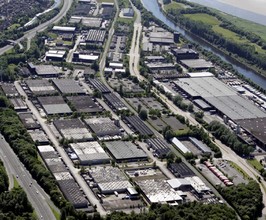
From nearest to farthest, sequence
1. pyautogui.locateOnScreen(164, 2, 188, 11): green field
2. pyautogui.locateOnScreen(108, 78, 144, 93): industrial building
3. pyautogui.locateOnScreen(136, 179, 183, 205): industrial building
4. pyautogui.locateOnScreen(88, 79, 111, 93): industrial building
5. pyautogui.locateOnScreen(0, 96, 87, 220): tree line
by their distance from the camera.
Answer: pyautogui.locateOnScreen(0, 96, 87, 220): tree line → pyautogui.locateOnScreen(136, 179, 183, 205): industrial building → pyautogui.locateOnScreen(88, 79, 111, 93): industrial building → pyautogui.locateOnScreen(108, 78, 144, 93): industrial building → pyautogui.locateOnScreen(164, 2, 188, 11): green field

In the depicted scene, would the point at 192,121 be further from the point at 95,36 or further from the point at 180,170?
the point at 95,36

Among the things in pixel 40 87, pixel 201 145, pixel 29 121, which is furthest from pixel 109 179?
pixel 40 87

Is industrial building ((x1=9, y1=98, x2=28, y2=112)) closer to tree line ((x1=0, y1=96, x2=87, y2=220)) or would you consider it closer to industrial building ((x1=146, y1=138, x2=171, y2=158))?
tree line ((x1=0, y1=96, x2=87, y2=220))

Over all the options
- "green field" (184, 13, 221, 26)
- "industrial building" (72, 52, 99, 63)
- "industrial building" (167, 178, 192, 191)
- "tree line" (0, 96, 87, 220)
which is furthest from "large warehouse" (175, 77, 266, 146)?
"green field" (184, 13, 221, 26)

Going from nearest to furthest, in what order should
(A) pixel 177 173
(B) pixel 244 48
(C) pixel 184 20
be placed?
(A) pixel 177 173 → (B) pixel 244 48 → (C) pixel 184 20

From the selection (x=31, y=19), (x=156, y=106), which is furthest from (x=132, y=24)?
(x=156, y=106)

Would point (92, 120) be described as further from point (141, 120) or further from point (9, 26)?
point (9, 26)
